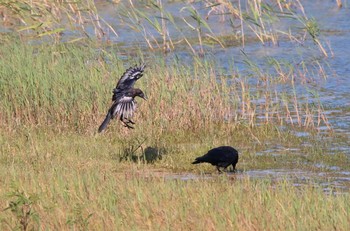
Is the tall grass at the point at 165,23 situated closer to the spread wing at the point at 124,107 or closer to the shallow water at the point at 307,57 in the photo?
the shallow water at the point at 307,57

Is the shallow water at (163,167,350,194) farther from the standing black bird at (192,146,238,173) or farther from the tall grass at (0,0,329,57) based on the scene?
the tall grass at (0,0,329,57)

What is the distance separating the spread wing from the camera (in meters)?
9.53

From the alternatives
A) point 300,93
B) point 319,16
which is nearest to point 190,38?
point 319,16

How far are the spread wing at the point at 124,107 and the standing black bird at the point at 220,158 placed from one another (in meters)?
1.09

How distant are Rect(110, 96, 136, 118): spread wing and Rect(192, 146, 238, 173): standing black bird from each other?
109cm

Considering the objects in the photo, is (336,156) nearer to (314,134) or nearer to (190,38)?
(314,134)

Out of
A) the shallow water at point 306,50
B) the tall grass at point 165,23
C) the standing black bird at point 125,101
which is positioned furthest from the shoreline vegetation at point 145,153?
the shallow water at point 306,50

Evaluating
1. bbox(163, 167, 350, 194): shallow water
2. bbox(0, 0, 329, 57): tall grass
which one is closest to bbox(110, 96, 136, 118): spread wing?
bbox(163, 167, 350, 194): shallow water

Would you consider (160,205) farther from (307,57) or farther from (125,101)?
(307,57)

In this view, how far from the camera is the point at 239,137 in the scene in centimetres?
1247

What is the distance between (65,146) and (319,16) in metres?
15.7

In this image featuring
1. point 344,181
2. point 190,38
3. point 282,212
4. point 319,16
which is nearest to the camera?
point 282,212

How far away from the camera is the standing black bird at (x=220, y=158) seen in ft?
33.0

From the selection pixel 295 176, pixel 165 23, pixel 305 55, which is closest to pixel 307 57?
pixel 305 55
